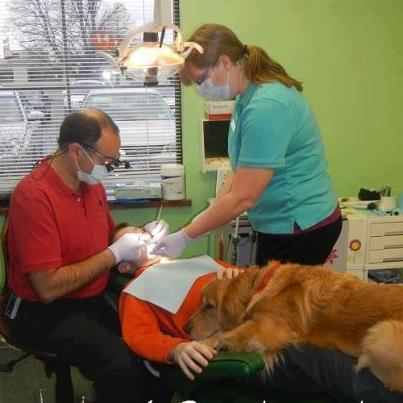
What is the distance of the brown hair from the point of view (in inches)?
66.4

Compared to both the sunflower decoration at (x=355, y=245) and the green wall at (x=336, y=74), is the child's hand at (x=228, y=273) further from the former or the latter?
the green wall at (x=336, y=74)

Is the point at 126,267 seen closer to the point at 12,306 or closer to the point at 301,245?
the point at 12,306

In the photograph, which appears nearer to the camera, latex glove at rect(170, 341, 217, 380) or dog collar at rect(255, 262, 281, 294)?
latex glove at rect(170, 341, 217, 380)

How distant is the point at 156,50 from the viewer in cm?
156

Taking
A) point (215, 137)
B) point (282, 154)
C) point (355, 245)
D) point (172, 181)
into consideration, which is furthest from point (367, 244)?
point (282, 154)

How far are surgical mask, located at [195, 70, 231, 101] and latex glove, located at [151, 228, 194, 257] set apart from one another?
479mm

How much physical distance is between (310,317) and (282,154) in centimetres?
54

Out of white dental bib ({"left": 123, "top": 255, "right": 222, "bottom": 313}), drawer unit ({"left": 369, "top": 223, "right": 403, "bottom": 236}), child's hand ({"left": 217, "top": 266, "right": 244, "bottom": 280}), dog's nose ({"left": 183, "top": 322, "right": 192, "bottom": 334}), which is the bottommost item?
drawer unit ({"left": 369, "top": 223, "right": 403, "bottom": 236})

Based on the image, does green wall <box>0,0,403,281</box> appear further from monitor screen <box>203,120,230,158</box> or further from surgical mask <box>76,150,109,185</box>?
surgical mask <box>76,150,109,185</box>

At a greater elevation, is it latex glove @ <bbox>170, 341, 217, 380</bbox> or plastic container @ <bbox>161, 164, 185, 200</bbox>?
latex glove @ <bbox>170, 341, 217, 380</bbox>

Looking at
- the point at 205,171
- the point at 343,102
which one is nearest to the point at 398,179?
the point at 343,102

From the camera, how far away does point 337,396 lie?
1236mm

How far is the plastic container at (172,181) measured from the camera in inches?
118

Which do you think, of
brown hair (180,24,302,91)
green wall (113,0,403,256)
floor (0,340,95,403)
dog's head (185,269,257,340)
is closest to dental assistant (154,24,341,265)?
brown hair (180,24,302,91)
